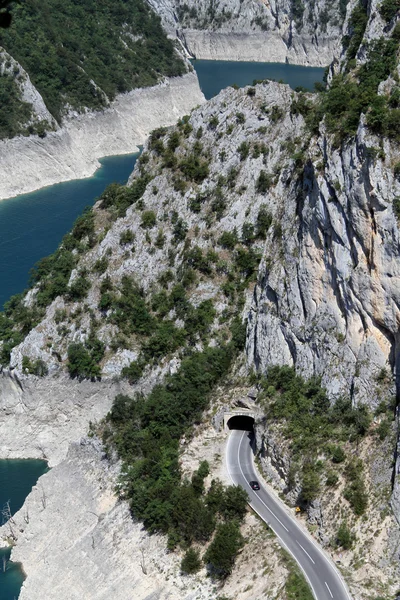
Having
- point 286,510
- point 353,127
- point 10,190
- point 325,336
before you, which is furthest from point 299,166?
point 10,190

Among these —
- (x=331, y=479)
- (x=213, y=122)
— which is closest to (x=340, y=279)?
(x=331, y=479)

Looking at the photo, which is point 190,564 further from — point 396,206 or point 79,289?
point 79,289

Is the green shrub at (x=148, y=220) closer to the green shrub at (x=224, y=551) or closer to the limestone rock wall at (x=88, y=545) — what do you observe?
the limestone rock wall at (x=88, y=545)

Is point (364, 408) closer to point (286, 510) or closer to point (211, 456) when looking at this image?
point (286, 510)

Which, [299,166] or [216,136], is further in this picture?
[216,136]

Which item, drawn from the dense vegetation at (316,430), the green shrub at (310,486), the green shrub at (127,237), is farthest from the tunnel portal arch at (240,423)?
the green shrub at (127,237)

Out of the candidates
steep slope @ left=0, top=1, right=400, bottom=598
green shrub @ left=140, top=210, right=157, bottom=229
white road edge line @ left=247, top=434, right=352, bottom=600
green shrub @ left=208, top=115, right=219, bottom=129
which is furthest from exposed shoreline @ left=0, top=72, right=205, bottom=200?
white road edge line @ left=247, top=434, right=352, bottom=600

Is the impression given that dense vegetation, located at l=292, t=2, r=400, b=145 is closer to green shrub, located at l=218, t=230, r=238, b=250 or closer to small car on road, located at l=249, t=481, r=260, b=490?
green shrub, located at l=218, t=230, r=238, b=250
